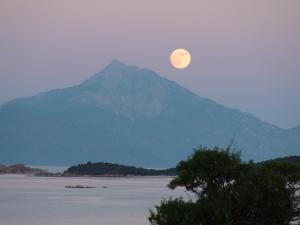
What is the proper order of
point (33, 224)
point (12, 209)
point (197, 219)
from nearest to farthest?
point (197, 219)
point (33, 224)
point (12, 209)

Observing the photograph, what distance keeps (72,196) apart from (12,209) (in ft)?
113

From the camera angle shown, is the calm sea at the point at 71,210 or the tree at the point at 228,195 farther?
the calm sea at the point at 71,210

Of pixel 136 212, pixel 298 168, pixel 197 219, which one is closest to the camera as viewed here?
pixel 197 219

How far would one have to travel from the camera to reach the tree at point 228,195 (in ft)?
109

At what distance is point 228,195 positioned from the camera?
33625 millimetres

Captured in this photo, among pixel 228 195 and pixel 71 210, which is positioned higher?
pixel 71 210

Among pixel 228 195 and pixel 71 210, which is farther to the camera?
pixel 71 210

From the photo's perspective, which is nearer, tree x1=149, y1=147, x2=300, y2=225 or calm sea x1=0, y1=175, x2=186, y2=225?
tree x1=149, y1=147, x2=300, y2=225

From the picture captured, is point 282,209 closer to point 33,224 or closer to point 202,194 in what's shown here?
point 202,194

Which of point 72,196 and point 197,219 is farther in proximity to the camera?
point 72,196

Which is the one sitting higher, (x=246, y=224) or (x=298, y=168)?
(x=298, y=168)

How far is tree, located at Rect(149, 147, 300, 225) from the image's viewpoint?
109ft

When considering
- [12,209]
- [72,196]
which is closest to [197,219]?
[12,209]

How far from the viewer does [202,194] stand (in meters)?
34.2
